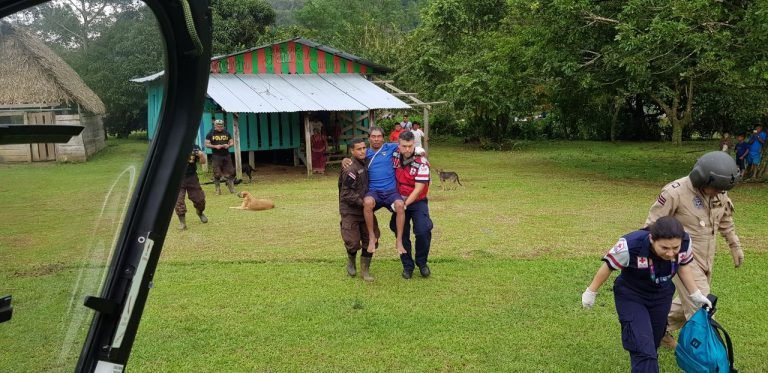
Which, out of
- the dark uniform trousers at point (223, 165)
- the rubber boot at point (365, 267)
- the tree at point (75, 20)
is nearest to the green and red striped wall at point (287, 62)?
the dark uniform trousers at point (223, 165)

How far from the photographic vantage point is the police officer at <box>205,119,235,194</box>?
1287cm

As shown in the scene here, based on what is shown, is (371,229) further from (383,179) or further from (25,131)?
(25,131)

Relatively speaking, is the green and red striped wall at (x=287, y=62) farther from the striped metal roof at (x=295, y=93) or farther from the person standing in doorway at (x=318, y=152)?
the person standing in doorway at (x=318, y=152)

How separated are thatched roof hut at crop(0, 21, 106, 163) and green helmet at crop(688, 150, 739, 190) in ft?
13.4

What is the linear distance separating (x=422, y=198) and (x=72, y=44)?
5.51 meters

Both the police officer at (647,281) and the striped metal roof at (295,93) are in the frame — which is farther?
the striped metal roof at (295,93)

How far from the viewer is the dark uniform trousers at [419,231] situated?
6996 mm

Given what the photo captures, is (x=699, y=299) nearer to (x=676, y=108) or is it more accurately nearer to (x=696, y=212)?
(x=696, y=212)

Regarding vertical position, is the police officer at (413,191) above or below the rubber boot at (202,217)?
above

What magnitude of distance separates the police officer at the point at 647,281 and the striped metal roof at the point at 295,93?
13.6 metres

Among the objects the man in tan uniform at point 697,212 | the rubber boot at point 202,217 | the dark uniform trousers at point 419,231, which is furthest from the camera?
the rubber boot at point 202,217

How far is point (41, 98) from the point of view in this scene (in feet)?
5.25

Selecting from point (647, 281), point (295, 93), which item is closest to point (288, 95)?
point (295, 93)

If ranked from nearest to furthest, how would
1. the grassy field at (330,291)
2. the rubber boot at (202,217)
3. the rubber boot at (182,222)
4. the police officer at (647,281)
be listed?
the grassy field at (330,291) < the police officer at (647,281) < the rubber boot at (182,222) < the rubber boot at (202,217)
